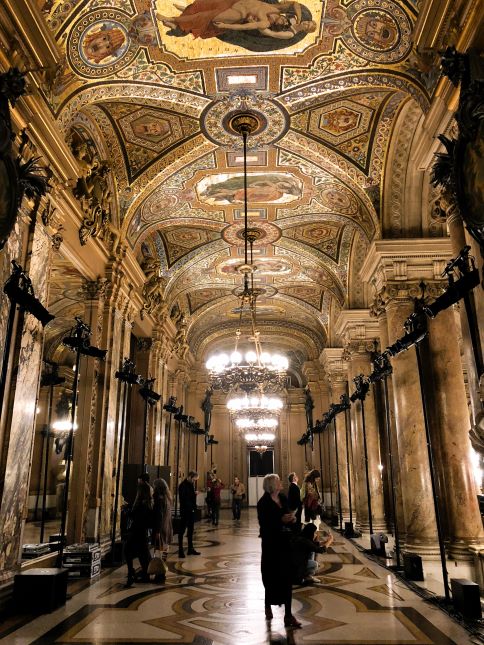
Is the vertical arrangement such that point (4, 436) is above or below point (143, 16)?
below

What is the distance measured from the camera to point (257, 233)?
42.3ft

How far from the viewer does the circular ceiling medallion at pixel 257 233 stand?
12664 millimetres

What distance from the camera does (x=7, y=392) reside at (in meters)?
5.44

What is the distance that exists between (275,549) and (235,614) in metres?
0.87

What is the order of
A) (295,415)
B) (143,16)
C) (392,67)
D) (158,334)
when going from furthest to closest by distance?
(295,415) < (158,334) < (392,67) < (143,16)

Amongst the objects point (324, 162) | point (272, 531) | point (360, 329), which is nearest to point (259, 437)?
point (360, 329)

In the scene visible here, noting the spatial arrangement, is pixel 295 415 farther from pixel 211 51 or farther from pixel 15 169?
pixel 15 169

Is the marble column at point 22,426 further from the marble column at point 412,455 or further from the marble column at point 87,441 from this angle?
the marble column at point 412,455

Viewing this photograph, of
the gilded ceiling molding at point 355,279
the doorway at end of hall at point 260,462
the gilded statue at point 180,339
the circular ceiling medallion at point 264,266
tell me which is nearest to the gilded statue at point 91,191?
the circular ceiling medallion at point 264,266

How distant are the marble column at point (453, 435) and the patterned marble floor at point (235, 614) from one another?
49.6 inches

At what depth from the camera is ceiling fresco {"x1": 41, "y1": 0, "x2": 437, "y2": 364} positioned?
6.43 meters

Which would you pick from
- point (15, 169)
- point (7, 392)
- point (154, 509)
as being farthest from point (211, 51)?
point (154, 509)

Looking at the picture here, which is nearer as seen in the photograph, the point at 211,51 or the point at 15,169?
the point at 15,169

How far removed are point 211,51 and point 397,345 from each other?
4.61 m
